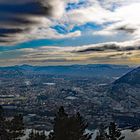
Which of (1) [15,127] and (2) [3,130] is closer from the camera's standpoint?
(2) [3,130]

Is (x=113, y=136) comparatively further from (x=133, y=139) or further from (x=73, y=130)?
(x=133, y=139)

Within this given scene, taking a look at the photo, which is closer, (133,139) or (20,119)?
(20,119)

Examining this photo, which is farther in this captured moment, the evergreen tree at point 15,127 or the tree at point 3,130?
the evergreen tree at point 15,127

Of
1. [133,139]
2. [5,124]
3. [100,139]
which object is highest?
→ [5,124]

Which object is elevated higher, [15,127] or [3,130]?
[15,127]

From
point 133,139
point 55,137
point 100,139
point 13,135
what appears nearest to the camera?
point 55,137

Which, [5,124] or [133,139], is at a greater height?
[5,124]

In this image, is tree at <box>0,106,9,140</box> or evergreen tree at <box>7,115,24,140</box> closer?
tree at <box>0,106,9,140</box>

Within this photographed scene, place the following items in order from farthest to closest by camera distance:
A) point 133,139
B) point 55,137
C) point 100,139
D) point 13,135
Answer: point 133,139 → point 100,139 → point 13,135 → point 55,137

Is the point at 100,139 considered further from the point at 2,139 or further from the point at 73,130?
the point at 2,139

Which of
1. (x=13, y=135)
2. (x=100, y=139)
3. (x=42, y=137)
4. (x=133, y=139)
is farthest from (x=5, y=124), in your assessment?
(x=133, y=139)

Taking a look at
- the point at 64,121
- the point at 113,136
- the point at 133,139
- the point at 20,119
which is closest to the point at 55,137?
the point at 64,121
